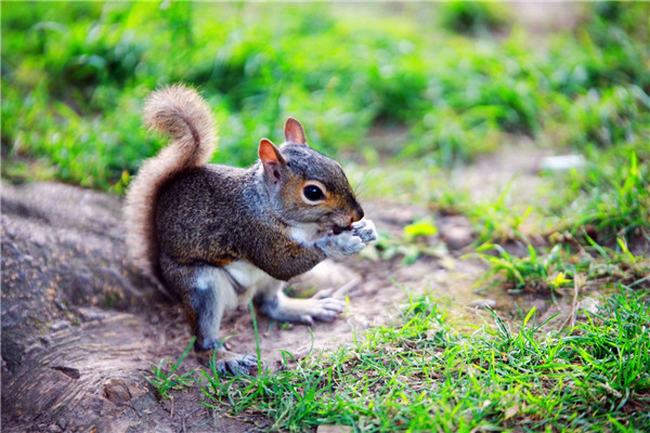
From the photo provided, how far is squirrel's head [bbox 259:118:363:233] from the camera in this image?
9.21 feet

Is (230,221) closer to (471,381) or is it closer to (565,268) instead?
(471,381)

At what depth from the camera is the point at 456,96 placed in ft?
16.1

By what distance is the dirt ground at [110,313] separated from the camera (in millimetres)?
2732

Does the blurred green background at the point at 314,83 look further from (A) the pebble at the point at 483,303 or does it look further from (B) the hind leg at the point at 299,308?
(A) the pebble at the point at 483,303

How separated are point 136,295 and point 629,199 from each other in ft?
7.81

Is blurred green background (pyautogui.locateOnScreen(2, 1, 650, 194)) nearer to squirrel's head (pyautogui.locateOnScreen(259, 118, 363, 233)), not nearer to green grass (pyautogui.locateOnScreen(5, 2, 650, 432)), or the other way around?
green grass (pyautogui.locateOnScreen(5, 2, 650, 432))

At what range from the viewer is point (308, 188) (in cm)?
282

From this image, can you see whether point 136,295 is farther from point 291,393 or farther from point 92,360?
point 291,393

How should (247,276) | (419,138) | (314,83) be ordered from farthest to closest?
(314,83)
(419,138)
(247,276)

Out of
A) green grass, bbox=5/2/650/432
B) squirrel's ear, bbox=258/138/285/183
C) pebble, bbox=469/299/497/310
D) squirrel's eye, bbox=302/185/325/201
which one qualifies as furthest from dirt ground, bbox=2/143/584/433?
squirrel's ear, bbox=258/138/285/183

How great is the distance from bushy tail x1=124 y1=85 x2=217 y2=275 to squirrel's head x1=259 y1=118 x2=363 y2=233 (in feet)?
→ 1.20

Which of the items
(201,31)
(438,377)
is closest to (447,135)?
(201,31)

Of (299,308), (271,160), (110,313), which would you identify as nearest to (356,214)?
(271,160)

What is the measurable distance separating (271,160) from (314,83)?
90.6 inches
